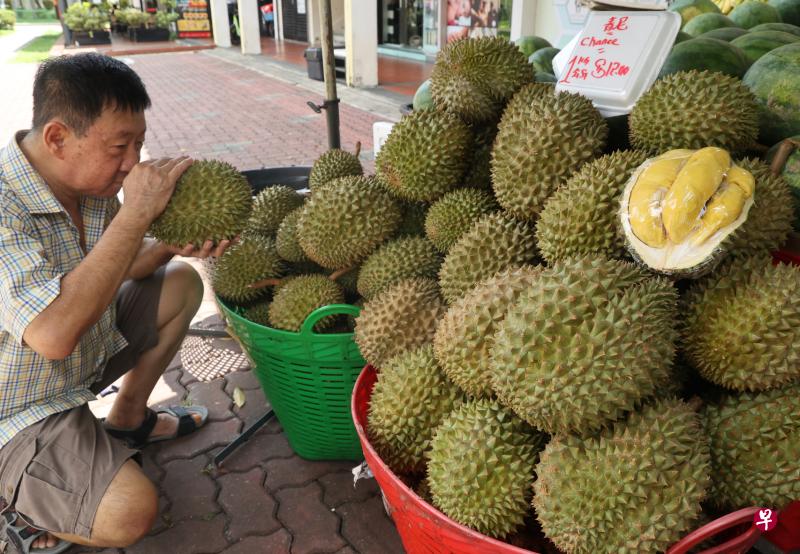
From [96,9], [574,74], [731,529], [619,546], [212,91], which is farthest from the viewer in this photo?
[96,9]

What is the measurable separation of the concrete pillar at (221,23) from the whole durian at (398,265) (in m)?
21.6

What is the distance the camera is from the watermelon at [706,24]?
2.86 metres

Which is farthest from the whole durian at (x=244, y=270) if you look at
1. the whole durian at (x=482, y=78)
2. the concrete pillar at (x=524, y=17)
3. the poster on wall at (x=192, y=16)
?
the poster on wall at (x=192, y=16)

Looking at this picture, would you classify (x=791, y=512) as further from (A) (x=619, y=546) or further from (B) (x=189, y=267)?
(B) (x=189, y=267)

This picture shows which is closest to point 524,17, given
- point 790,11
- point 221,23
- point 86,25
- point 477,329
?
point 790,11

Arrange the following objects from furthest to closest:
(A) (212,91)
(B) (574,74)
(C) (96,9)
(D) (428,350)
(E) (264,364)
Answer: (C) (96,9) → (A) (212,91) → (E) (264,364) → (B) (574,74) → (D) (428,350)

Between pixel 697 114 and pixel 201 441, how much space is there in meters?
2.47

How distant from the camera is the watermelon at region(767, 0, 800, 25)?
9.81ft

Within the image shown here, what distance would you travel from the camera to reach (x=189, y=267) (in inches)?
111

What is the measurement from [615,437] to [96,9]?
89.8ft

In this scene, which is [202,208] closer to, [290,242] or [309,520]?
[290,242]

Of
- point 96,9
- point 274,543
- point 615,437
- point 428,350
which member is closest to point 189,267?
point 274,543

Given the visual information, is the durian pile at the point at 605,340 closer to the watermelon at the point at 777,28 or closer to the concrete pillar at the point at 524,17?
the watermelon at the point at 777,28

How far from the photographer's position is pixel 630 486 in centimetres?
123
